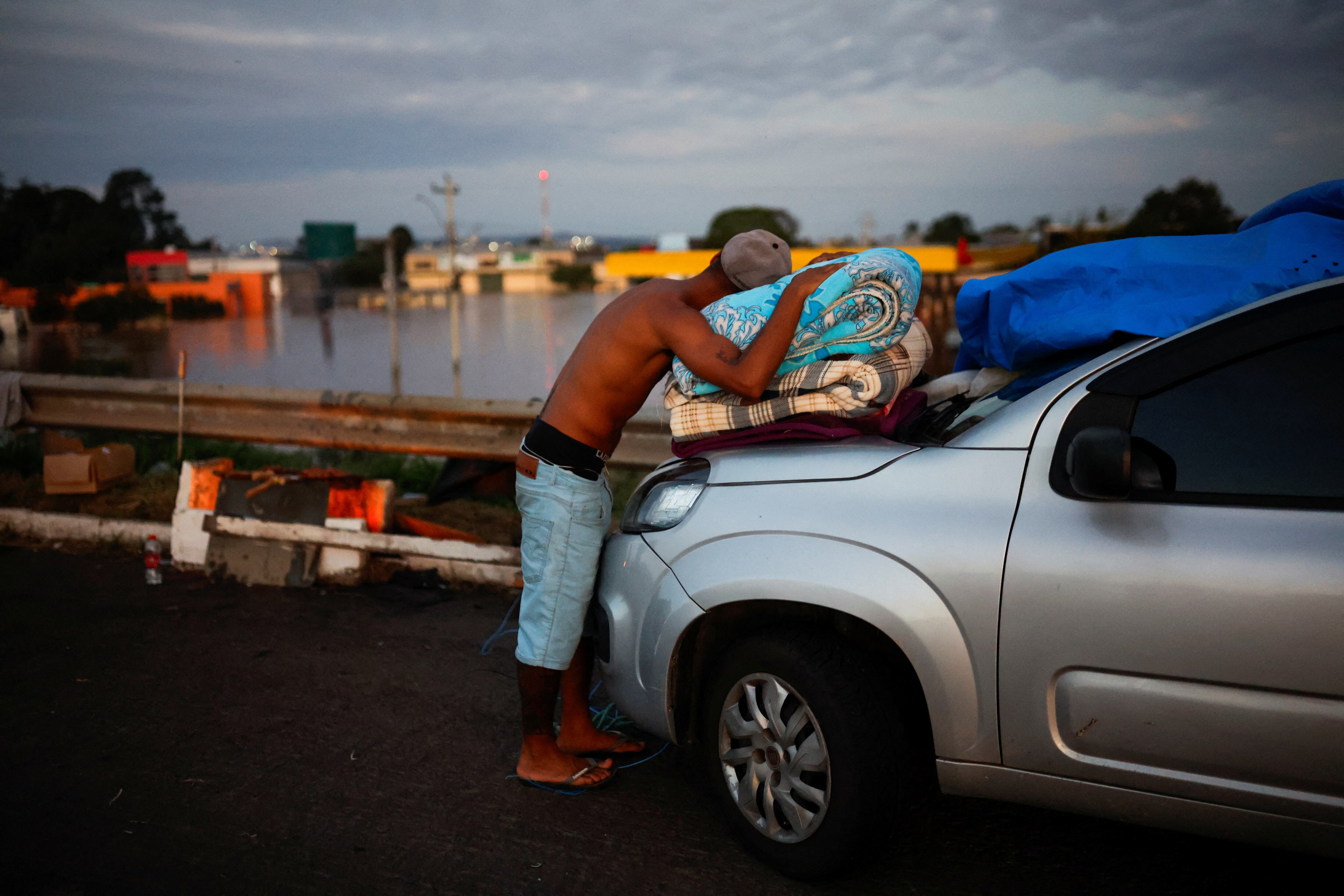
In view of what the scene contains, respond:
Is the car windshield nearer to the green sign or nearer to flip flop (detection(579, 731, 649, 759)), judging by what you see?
flip flop (detection(579, 731, 649, 759))

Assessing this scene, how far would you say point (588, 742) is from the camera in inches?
133

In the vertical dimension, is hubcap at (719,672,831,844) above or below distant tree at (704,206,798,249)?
below

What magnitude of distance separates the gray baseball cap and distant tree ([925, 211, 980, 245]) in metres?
63.7

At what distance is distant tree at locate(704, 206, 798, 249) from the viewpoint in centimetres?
5088

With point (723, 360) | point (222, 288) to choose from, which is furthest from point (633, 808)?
point (222, 288)

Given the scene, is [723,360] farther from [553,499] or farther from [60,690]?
[60,690]

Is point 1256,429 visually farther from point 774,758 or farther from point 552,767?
point 552,767

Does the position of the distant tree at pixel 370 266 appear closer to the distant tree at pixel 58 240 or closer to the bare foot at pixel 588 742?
the distant tree at pixel 58 240

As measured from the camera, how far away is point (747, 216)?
5812cm

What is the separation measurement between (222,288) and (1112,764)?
7907cm

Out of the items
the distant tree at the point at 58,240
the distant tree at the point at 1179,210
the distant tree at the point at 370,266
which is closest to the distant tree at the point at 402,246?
the distant tree at the point at 370,266

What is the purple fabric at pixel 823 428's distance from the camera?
2.71 metres

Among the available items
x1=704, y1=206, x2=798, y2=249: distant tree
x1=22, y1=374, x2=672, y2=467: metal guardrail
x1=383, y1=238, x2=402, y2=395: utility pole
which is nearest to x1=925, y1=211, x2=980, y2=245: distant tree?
x1=704, y1=206, x2=798, y2=249: distant tree

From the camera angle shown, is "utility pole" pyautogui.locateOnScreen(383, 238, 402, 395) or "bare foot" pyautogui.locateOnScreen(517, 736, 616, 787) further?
"utility pole" pyautogui.locateOnScreen(383, 238, 402, 395)
